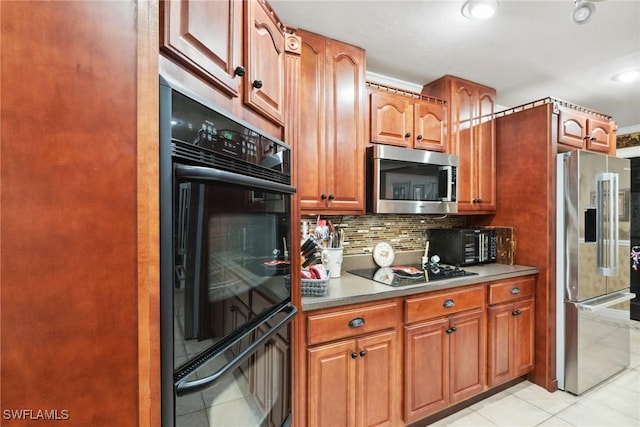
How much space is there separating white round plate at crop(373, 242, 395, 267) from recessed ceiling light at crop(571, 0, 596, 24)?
1.73 meters

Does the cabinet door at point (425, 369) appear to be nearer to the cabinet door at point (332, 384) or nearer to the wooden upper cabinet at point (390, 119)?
the cabinet door at point (332, 384)

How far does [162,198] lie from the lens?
0.64m

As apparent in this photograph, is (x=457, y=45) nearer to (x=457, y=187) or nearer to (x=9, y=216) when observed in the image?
(x=457, y=187)

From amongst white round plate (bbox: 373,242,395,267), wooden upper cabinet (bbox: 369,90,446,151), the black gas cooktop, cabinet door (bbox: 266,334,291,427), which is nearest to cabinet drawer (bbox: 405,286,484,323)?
the black gas cooktop

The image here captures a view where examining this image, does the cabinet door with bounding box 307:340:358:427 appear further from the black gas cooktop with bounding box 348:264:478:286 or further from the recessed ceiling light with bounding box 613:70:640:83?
the recessed ceiling light with bounding box 613:70:640:83

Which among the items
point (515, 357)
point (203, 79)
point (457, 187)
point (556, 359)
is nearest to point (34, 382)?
point (203, 79)

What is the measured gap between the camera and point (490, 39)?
1.94m

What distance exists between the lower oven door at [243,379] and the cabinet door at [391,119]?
135 centimetres

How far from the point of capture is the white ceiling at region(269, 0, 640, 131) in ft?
5.42

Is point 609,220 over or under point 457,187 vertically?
under

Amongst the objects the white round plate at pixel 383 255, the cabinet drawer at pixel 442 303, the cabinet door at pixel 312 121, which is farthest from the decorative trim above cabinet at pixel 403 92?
the cabinet drawer at pixel 442 303

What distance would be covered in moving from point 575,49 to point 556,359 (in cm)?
225

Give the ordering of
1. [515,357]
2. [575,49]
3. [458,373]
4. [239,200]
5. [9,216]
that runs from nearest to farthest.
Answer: [9,216] → [239,200] → [458,373] → [575,49] → [515,357]

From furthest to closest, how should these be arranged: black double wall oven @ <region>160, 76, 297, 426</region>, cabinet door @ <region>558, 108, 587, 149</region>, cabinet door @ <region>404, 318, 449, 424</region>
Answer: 1. cabinet door @ <region>558, 108, 587, 149</region>
2. cabinet door @ <region>404, 318, 449, 424</region>
3. black double wall oven @ <region>160, 76, 297, 426</region>
